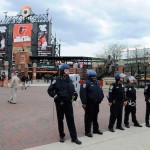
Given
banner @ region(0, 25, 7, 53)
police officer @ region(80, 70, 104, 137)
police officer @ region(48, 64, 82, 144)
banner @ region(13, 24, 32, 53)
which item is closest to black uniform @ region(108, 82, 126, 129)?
police officer @ region(80, 70, 104, 137)

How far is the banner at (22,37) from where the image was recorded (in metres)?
88.6

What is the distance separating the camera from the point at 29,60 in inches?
3285

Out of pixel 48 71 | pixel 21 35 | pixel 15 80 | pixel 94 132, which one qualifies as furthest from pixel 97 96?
pixel 21 35

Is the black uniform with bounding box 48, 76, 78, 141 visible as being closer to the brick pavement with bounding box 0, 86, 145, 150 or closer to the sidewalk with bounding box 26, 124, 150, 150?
the sidewalk with bounding box 26, 124, 150, 150

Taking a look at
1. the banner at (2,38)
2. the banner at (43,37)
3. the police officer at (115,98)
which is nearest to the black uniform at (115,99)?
the police officer at (115,98)

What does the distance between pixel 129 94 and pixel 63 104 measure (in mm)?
3240

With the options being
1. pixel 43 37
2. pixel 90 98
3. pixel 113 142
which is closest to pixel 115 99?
pixel 90 98

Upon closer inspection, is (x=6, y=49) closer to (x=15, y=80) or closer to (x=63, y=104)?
(x=15, y=80)

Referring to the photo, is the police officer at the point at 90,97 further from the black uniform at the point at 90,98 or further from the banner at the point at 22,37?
the banner at the point at 22,37

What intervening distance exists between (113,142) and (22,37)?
84.2 m

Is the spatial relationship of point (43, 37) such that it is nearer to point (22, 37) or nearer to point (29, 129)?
point (22, 37)

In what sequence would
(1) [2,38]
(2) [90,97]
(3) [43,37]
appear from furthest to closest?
(1) [2,38]
(3) [43,37]
(2) [90,97]

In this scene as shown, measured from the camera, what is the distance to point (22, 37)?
293 feet

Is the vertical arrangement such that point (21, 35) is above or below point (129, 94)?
above
